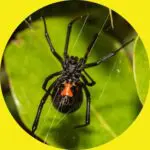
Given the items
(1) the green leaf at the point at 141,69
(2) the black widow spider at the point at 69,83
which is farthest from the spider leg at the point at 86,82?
(1) the green leaf at the point at 141,69

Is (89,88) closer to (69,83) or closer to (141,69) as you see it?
(69,83)

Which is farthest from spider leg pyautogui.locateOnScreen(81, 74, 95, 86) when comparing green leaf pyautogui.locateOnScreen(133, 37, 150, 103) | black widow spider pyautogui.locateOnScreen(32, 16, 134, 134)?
green leaf pyautogui.locateOnScreen(133, 37, 150, 103)

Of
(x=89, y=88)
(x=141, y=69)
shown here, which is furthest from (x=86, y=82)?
(x=141, y=69)

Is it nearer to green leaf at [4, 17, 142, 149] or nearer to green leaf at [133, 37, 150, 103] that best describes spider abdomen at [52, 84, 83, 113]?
green leaf at [4, 17, 142, 149]

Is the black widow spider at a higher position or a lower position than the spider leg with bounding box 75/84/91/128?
higher

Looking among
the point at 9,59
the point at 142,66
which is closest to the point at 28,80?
the point at 9,59

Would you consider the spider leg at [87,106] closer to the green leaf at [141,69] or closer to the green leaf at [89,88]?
the green leaf at [89,88]
